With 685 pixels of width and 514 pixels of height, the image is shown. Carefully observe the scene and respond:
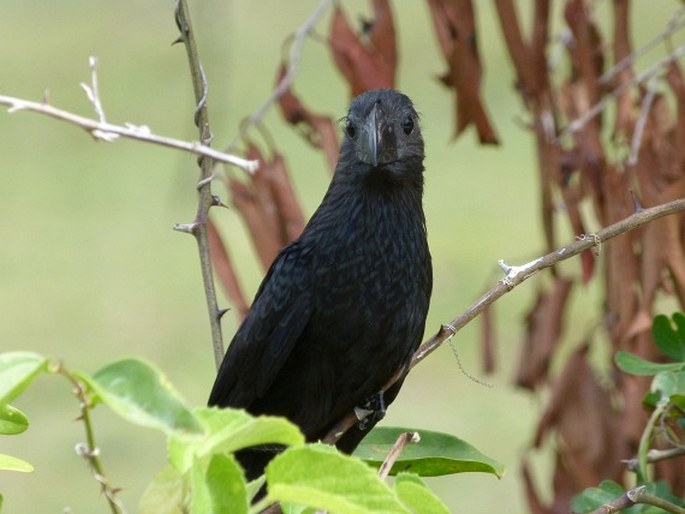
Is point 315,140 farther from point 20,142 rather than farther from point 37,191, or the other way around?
point 20,142

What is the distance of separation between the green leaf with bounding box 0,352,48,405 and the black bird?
165 cm

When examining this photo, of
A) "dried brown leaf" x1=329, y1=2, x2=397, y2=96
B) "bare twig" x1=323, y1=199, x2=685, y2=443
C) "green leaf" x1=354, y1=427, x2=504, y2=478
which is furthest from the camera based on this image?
"dried brown leaf" x1=329, y1=2, x2=397, y2=96

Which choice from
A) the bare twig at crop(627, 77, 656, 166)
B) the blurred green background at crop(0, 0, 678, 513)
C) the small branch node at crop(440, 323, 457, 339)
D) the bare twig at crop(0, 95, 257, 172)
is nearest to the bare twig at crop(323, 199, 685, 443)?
the small branch node at crop(440, 323, 457, 339)

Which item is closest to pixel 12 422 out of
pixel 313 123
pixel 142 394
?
pixel 142 394

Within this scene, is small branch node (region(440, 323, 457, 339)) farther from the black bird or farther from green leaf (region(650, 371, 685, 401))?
the black bird

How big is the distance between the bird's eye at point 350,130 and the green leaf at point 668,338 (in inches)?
37.1

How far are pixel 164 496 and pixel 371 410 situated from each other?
1.61m

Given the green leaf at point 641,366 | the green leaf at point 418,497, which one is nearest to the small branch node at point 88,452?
the green leaf at point 418,497

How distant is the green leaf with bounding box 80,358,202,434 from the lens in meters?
0.88

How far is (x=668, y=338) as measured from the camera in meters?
1.91

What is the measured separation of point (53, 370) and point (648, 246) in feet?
5.91

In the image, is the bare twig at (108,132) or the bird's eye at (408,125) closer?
the bare twig at (108,132)

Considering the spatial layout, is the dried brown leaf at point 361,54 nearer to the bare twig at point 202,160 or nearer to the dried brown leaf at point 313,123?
the dried brown leaf at point 313,123

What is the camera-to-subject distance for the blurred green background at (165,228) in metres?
7.89
